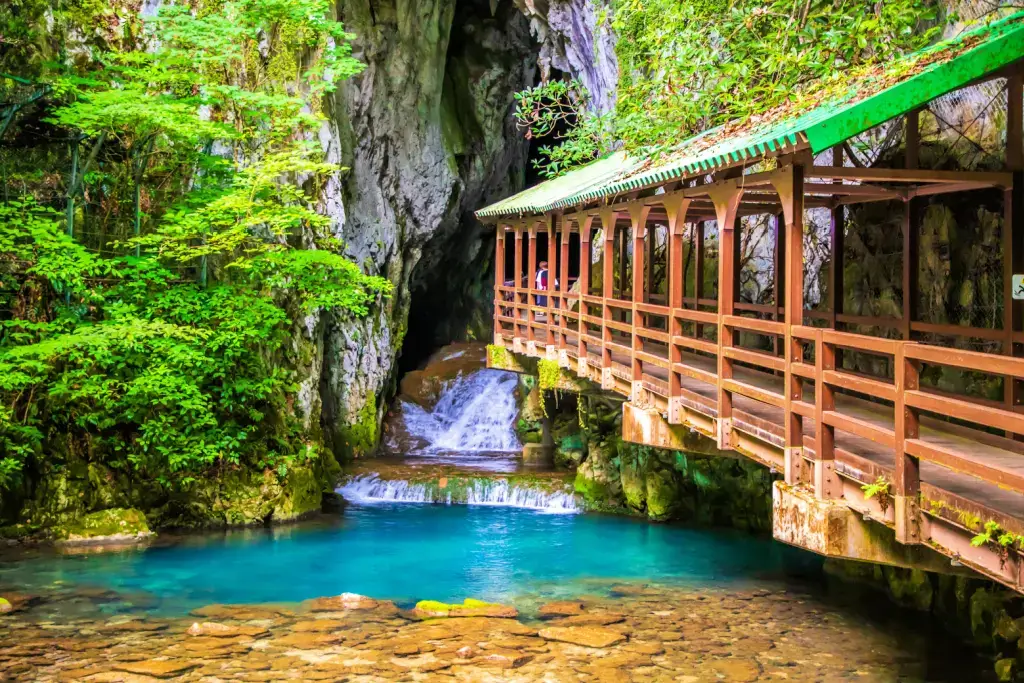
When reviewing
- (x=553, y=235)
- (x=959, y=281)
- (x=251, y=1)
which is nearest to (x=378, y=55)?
(x=251, y=1)

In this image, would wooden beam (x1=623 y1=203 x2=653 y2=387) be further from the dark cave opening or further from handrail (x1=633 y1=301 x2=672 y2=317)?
the dark cave opening

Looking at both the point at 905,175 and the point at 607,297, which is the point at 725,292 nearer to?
the point at 905,175

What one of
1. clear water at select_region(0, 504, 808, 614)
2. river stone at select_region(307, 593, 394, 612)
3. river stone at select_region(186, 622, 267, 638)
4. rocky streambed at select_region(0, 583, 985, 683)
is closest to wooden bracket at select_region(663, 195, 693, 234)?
rocky streambed at select_region(0, 583, 985, 683)

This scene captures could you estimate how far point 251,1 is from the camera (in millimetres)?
18578

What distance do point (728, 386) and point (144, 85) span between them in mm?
12627

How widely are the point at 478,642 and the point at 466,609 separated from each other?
1414 mm

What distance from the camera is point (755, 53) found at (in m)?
14.1

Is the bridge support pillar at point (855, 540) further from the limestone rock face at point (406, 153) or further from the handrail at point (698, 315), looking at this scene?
the limestone rock face at point (406, 153)

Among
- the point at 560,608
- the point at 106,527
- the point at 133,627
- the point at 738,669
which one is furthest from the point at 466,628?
the point at 106,527

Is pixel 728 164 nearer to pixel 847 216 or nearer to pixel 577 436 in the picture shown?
pixel 847 216

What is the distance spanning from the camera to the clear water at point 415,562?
47.9 ft

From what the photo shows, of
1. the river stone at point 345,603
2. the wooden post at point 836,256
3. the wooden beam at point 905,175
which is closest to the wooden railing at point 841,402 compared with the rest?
the wooden post at point 836,256

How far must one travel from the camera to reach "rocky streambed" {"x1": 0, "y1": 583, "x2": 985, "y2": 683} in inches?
427

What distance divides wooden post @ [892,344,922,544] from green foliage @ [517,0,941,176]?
12.1 ft
